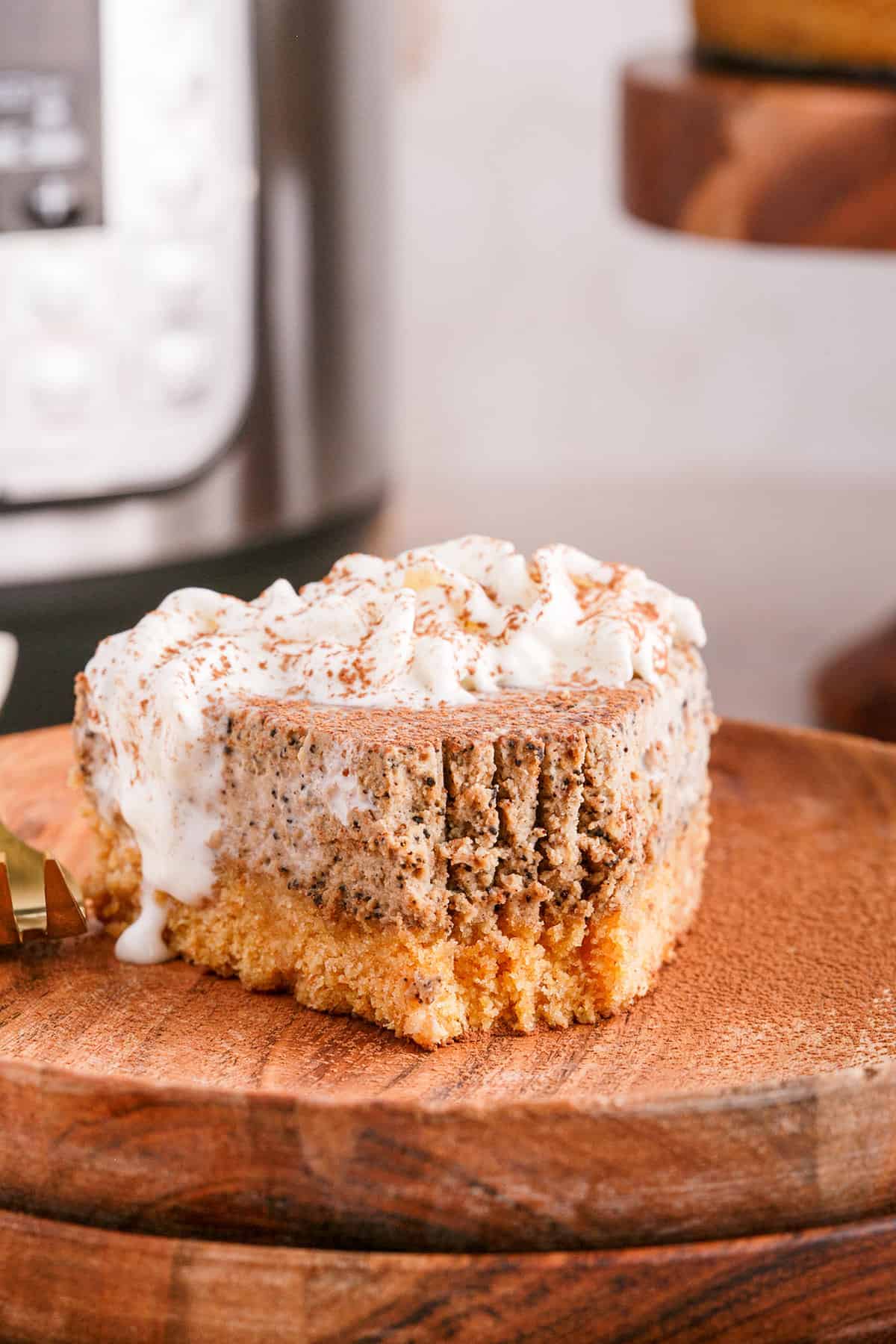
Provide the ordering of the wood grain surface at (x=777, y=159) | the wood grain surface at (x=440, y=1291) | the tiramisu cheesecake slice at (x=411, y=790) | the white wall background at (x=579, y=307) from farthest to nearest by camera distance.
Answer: the white wall background at (x=579, y=307), the wood grain surface at (x=777, y=159), the tiramisu cheesecake slice at (x=411, y=790), the wood grain surface at (x=440, y=1291)

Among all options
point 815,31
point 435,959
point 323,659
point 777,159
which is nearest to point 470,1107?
point 435,959

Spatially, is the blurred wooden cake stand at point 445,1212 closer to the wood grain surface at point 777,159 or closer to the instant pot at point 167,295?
the instant pot at point 167,295

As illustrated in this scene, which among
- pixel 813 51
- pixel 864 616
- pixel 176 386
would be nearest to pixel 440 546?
pixel 176 386

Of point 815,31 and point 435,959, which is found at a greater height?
point 815,31

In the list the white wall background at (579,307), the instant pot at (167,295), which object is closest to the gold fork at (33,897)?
the instant pot at (167,295)

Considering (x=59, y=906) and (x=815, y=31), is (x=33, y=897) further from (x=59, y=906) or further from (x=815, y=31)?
(x=815, y=31)

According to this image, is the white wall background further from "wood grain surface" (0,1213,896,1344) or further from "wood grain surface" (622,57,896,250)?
"wood grain surface" (0,1213,896,1344)

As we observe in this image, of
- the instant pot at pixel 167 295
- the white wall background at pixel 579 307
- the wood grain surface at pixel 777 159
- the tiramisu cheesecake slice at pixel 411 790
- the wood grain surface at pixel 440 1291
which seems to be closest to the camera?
the wood grain surface at pixel 440 1291
